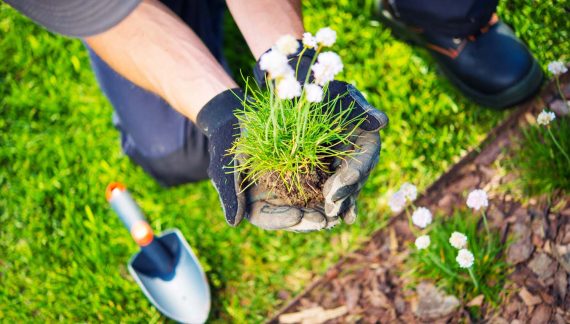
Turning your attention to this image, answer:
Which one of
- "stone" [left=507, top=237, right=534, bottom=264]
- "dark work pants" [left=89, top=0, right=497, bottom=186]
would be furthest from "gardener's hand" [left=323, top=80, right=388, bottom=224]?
"dark work pants" [left=89, top=0, right=497, bottom=186]

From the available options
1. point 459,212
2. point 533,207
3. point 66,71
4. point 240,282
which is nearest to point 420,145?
point 459,212

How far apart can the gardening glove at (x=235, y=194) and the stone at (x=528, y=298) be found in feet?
2.79

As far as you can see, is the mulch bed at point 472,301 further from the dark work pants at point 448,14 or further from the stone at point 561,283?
the dark work pants at point 448,14

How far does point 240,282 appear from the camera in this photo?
8.73 ft

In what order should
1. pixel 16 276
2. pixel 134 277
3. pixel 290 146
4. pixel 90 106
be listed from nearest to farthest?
pixel 290 146
pixel 134 277
pixel 16 276
pixel 90 106

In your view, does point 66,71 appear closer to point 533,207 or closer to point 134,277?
point 134,277

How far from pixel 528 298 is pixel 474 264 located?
0.22 metres

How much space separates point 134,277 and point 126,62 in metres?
0.95

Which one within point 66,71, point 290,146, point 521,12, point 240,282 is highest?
point 290,146

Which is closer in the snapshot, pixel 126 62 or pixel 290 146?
pixel 290 146

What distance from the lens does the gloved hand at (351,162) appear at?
176 centimetres

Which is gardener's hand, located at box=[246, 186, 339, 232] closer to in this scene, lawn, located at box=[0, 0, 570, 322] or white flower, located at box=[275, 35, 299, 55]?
white flower, located at box=[275, 35, 299, 55]

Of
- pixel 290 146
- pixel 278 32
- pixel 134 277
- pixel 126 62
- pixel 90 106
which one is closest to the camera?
pixel 290 146

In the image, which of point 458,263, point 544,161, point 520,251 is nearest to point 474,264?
point 458,263
